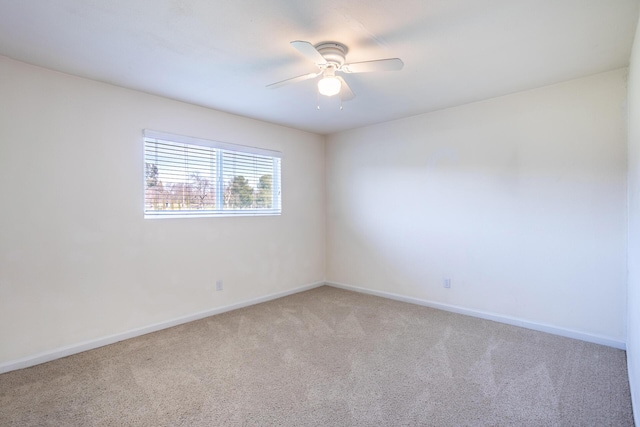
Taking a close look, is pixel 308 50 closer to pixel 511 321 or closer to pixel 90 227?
pixel 90 227

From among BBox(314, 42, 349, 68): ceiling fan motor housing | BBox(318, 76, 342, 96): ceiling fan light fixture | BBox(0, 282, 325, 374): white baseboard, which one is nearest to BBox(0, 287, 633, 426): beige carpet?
BBox(0, 282, 325, 374): white baseboard

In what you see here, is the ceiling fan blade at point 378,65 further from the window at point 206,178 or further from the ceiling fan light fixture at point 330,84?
the window at point 206,178

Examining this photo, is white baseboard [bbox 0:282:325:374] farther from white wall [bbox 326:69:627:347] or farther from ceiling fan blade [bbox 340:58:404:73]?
ceiling fan blade [bbox 340:58:404:73]

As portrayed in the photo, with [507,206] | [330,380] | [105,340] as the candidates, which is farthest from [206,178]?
[507,206]

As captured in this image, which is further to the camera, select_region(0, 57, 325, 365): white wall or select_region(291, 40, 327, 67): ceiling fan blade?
select_region(0, 57, 325, 365): white wall

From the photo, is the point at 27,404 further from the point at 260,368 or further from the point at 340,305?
the point at 340,305

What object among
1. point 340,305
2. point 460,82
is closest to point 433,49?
point 460,82

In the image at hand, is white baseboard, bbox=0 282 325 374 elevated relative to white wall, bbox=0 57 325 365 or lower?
lower

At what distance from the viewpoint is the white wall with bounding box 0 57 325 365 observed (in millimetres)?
2504

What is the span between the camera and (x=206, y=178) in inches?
147

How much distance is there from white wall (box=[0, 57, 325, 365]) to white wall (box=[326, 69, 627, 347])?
6.23 ft

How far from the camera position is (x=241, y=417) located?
191cm

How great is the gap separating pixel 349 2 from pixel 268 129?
8.71 ft

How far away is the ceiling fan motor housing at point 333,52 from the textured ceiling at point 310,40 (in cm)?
6
